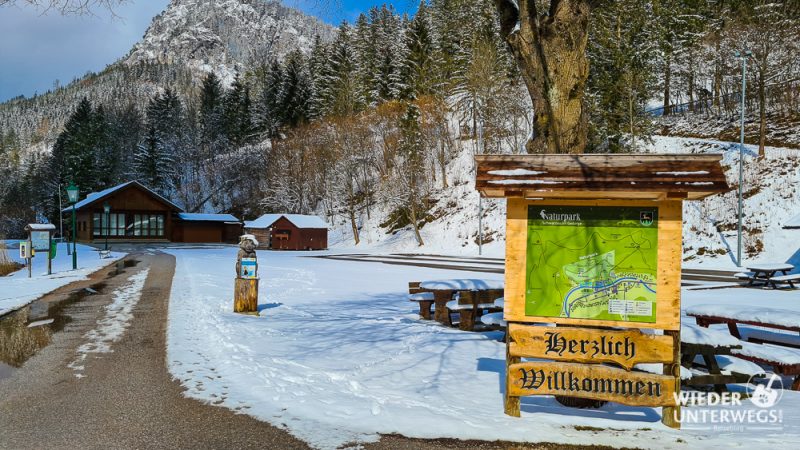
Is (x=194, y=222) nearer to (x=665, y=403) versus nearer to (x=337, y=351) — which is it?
(x=337, y=351)

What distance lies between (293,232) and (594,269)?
45.8 metres

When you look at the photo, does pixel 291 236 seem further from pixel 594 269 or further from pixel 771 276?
pixel 594 269

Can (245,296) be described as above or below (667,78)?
below

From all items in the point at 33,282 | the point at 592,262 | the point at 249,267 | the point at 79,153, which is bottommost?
the point at 33,282

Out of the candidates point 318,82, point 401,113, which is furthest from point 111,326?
point 318,82

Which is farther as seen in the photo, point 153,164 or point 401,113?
point 153,164

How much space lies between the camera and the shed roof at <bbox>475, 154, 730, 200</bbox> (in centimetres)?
442

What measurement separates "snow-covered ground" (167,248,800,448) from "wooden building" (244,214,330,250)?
37994 mm

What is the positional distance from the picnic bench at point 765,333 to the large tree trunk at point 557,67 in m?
3.43

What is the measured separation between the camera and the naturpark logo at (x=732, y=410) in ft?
15.5

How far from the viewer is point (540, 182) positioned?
4.62 metres

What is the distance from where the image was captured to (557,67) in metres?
7.00

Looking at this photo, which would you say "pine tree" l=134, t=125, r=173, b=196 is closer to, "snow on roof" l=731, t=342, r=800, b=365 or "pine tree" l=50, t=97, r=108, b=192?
"pine tree" l=50, t=97, r=108, b=192

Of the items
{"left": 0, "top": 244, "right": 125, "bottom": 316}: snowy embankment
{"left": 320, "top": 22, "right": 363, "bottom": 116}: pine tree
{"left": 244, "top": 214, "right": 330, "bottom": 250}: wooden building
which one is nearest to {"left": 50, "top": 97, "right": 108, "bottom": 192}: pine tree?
{"left": 244, "top": 214, "right": 330, "bottom": 250}: wooden building
